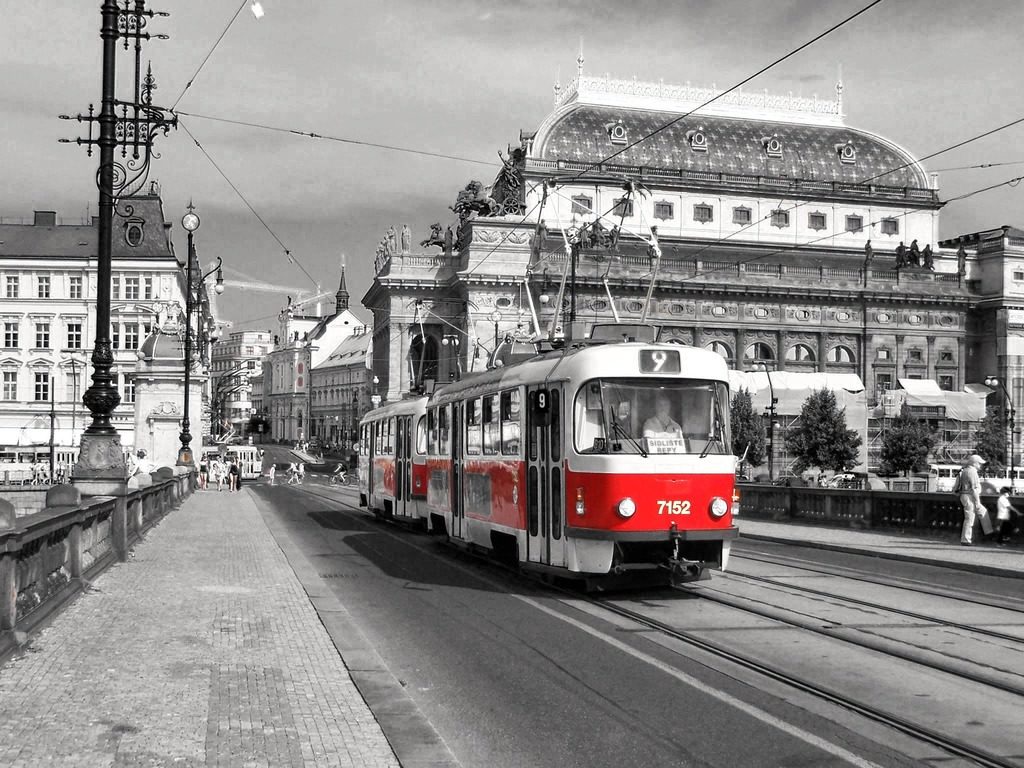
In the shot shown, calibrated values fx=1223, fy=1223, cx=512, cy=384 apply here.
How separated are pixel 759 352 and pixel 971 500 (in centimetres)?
6830

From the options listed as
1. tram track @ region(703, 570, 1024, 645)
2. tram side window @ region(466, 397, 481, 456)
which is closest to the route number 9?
tram track @ region(703, 570, 1024, 645)

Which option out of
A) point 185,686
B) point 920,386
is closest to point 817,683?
point 185,686

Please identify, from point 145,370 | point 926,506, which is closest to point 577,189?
point 145,370

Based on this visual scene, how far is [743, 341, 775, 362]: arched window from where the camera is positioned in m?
89.3

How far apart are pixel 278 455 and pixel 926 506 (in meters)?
96.7

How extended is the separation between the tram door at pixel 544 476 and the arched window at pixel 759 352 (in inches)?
2986

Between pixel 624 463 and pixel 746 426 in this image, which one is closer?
pixel 624 463

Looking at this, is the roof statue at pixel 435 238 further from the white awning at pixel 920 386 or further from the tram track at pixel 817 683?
the tram track at pixel 817 683

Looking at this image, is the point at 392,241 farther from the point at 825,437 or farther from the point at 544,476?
the point at 544,476

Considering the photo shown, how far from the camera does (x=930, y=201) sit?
318 feet

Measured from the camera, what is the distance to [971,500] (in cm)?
2267

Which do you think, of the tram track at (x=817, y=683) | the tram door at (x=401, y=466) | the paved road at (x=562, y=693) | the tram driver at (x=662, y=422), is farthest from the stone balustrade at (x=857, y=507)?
the paved road at (x=562, y=693)

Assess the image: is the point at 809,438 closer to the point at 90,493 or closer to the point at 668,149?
the point at 668,149

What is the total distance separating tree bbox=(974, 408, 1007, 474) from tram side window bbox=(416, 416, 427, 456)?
169 feet
